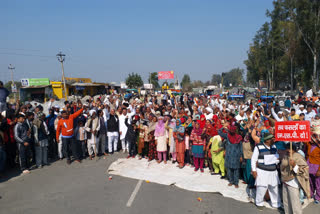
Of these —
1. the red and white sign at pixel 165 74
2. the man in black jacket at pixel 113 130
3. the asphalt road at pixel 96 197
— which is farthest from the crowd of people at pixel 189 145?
the red and white sign at pixel 165 74

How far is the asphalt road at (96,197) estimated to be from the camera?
472 centimetres

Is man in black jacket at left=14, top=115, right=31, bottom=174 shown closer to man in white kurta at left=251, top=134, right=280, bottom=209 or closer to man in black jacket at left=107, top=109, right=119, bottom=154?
man in black jacket at left=107, top=109, right=119, bottom=154

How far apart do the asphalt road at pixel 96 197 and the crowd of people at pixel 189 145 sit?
0.63 m

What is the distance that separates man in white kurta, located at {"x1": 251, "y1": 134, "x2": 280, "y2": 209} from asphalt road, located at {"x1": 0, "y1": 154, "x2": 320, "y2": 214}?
0.89ft

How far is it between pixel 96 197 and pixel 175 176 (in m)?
2.25

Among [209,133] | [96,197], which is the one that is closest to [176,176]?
[209,133]

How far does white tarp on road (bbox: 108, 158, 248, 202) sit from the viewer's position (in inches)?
216

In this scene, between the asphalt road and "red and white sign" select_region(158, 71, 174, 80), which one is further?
"red and white sign" select_region(158, 71, 174, 80)

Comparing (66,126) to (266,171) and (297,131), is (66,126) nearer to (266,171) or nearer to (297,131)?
(266,171)

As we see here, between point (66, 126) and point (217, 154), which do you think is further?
point (66, 126)

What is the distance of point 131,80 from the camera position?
176ft

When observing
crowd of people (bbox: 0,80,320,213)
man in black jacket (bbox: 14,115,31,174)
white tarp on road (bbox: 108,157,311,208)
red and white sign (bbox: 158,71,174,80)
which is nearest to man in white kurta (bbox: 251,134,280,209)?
crowd of people (bbox: 0,80,320,213)

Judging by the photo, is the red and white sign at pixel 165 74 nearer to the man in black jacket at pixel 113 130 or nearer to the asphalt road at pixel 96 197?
the man in black jacket at pixel 113 130

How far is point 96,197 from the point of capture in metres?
5.29
